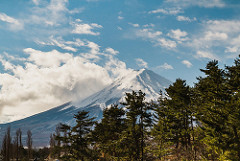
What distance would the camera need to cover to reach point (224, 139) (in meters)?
15.3

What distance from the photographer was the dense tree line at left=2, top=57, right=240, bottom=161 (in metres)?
15.5

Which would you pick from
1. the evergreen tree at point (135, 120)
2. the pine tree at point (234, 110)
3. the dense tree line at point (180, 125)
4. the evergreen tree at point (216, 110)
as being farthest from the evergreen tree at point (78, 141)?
the pine tree at point (234, 110)

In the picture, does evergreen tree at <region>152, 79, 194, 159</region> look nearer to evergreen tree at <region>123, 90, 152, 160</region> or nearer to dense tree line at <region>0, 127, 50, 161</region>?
evergreen tree at <region>123, 90, 152, 160</region>

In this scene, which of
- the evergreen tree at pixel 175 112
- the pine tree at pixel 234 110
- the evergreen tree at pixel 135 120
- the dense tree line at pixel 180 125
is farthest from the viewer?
the evergreen tree at pixel 175 112

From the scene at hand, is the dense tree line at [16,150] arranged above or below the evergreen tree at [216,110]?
below

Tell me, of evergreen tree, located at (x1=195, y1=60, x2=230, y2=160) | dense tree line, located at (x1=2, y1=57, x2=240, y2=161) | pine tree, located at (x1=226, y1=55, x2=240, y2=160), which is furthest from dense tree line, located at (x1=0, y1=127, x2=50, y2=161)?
pine tree, located at (x1=226, y1=55, x2=240, y2=160)

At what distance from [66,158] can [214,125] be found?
1835cm

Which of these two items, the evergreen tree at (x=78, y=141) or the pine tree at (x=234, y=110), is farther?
the evergreen tree at (x=78, y=141)

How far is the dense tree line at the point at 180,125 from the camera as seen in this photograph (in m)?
15.5

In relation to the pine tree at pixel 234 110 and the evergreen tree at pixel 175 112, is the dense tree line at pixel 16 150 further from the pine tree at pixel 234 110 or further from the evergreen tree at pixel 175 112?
the pine tree at pixel 234 110

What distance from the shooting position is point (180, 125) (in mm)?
28234

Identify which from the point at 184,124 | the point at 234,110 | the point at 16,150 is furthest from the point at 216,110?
the point at 16,150

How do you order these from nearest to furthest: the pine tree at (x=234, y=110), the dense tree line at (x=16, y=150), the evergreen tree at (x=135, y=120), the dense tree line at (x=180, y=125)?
the pine tree at (x=234, y=110) < the dense tree line at (x=180, y=125) < the evergreen tree at (x=135, y=120) < the dense tree line at (x=16, y=150)

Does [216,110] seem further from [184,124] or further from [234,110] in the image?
[184,124]
